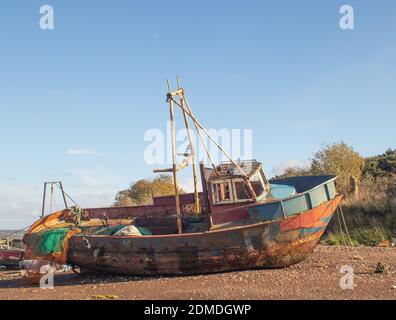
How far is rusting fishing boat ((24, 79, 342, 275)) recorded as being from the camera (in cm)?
1144

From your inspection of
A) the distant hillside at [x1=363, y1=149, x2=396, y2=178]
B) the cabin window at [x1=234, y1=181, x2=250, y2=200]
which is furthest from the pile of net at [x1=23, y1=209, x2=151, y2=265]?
the distant hillside at [x1=363, y1=149, x2=396, y2=178]

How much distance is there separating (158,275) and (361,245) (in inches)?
344

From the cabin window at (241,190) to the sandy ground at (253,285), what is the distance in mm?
2257

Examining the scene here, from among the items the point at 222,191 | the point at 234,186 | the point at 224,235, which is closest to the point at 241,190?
the point at 234,186

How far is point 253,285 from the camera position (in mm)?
10023

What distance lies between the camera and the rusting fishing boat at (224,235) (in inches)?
450

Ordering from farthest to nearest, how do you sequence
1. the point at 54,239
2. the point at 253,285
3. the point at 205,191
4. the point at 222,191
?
1. the point at 54,239
2. the point at 205,191
3. the point at 222,191
4. the point at 253,285

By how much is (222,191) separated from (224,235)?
65.7 inches

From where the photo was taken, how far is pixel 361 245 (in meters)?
16.4

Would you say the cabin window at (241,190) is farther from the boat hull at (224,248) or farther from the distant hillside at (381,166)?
the distant hillside at (381,166)

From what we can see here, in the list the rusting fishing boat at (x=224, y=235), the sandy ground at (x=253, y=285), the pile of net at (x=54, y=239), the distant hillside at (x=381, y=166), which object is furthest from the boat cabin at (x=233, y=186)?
the distant hillside at (x=381, y=166)

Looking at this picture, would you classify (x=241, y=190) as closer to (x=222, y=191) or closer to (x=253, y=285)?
(x=222, y=191)

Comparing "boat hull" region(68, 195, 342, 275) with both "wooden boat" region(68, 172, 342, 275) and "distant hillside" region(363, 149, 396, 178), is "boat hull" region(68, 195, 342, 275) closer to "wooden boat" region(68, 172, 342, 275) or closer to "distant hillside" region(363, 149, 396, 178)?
"wooden boat" region(68, 172, 342, 275)
